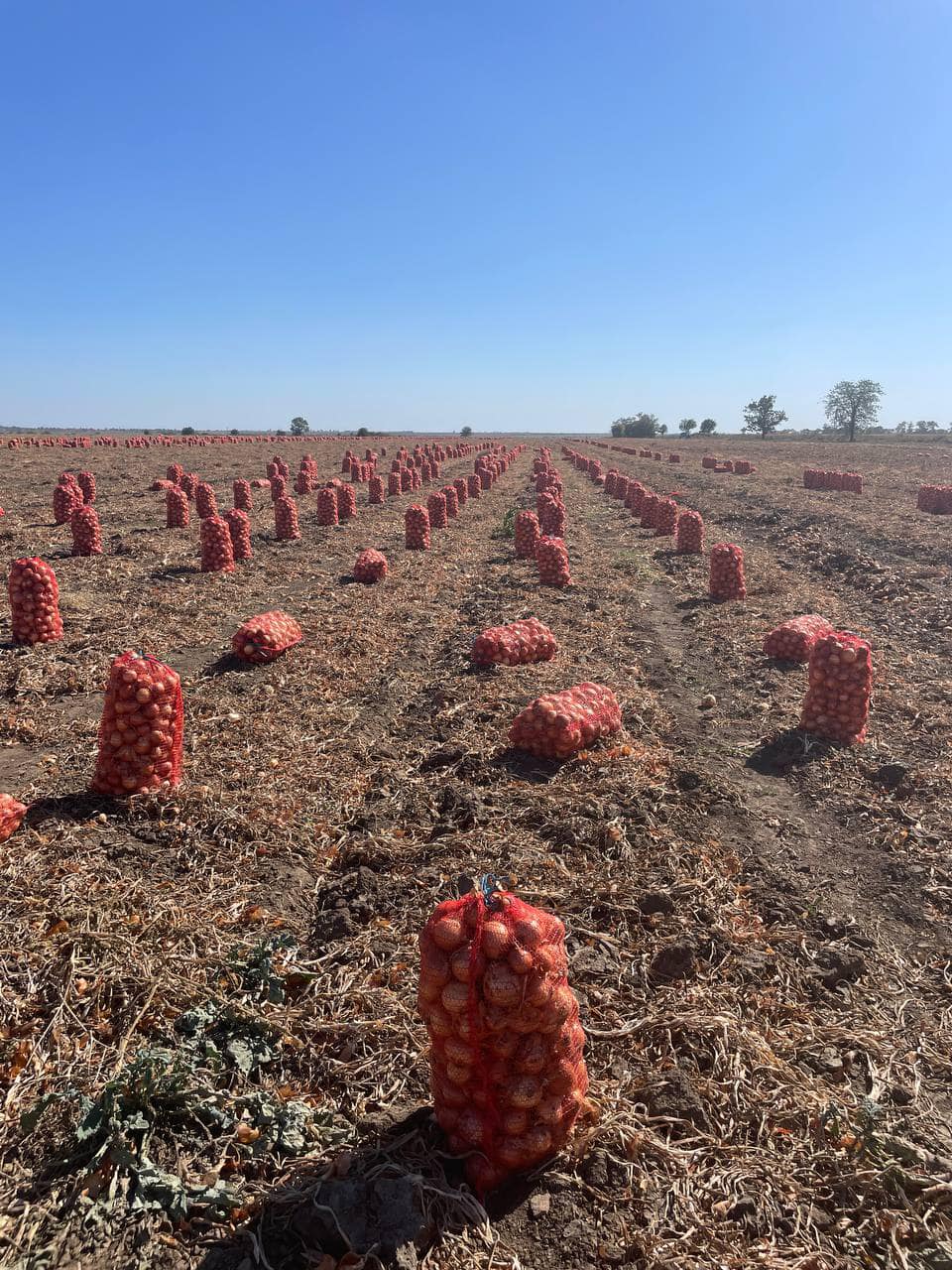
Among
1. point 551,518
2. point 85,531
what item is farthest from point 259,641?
point 551,518

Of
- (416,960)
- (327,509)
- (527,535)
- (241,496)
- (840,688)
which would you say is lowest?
(416,960)

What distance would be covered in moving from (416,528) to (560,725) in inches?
501

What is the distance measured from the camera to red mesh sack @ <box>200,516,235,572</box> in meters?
15.0

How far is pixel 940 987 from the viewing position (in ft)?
14.4

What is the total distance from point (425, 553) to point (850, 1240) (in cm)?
1652

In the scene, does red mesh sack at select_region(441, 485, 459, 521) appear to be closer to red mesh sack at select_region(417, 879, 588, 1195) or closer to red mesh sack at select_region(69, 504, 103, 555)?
red mesh sack at select_region(69, 504, 103, 555)

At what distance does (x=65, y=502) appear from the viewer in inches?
757

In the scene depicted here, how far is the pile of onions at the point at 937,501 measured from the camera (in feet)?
80.3

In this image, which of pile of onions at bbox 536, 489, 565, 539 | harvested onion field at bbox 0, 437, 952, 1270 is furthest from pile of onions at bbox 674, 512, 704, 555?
harvested onion field at bbox 0, 437, 952, 1270

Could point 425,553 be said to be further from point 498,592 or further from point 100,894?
point 100,894

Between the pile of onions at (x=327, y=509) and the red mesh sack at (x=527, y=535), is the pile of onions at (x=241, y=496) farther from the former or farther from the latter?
the red mesh sack at (x=527, y=535)

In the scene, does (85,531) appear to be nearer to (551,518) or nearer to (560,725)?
(551,518)

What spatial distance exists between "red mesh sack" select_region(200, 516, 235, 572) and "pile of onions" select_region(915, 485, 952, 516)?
2267 centimetres

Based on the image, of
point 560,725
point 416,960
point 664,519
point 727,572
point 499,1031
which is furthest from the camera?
point 664,519
